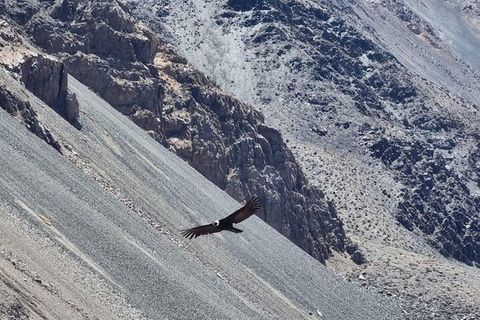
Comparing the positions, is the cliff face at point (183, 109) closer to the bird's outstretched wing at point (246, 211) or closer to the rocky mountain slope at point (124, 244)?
the rocky mountain slope at point (124, 244)

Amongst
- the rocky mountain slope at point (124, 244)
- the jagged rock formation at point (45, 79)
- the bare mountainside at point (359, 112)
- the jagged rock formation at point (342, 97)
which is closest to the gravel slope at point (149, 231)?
the rocky mountain slope at point (124, 244)

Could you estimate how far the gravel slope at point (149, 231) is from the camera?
45.1 metres

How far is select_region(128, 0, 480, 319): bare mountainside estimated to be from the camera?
101625mm

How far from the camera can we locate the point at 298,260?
75250 mm

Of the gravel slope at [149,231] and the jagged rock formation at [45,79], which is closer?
the gravel slope at [149,231]

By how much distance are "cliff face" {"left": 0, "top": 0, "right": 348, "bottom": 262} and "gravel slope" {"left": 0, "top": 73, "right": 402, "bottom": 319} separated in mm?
5133

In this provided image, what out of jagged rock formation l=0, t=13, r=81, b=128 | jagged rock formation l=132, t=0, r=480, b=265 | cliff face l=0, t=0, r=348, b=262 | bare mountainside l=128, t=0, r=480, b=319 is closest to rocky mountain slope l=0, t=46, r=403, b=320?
jagged rock formation l=0, t=13, r=81, b=128

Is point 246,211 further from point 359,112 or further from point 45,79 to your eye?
point 359,112

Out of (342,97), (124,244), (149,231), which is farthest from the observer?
(342,97)

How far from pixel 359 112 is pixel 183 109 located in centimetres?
3561

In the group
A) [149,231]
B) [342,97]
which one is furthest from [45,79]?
[342,97]

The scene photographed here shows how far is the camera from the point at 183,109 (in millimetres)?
86188

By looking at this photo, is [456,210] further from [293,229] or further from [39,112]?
[39,112]

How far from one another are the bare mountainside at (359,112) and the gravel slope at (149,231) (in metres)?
15.2
